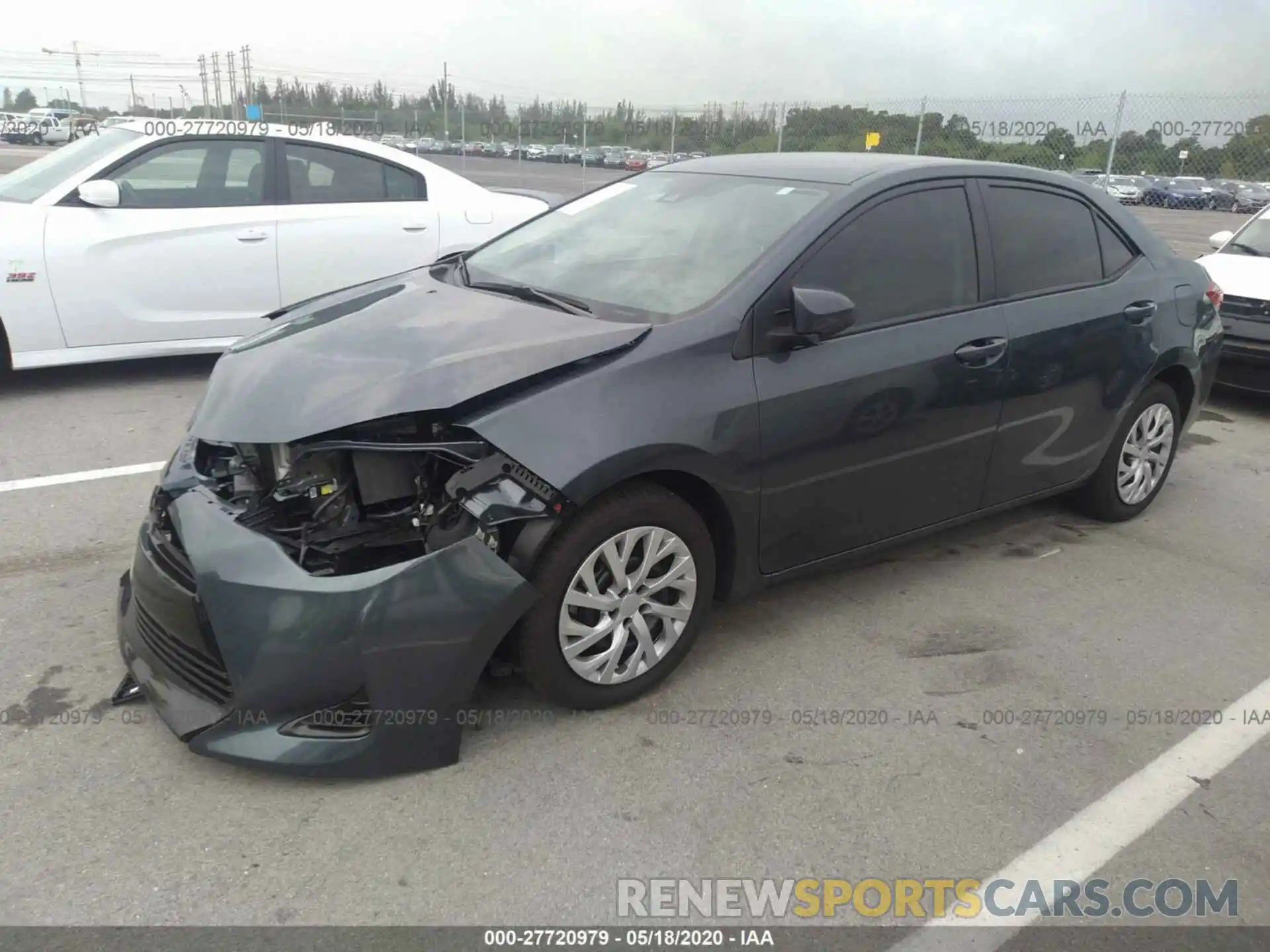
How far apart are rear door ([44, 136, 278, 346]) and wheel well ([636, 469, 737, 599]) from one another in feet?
14.4

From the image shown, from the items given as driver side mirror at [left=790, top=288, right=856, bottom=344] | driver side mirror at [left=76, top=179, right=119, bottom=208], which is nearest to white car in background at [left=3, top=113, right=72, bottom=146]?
driver side mirror at [left=76, top=179, right=119, bottom=208]

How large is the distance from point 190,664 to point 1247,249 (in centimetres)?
830

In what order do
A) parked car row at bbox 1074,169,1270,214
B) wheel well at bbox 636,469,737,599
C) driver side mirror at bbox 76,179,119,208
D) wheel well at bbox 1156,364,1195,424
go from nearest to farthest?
1. wheel well at bbox 636,469,737,599
2. wheel well at bbox 1156,364,1195,424
3. driver side mirror at bbox 76,179,119,208
4. parked car row at bbox 1074,169,1270,214

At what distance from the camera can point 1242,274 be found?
7434 mm

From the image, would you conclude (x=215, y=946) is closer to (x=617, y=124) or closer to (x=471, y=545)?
(x=471, y=545)

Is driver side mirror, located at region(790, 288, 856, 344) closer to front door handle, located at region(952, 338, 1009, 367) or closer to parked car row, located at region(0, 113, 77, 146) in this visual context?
front door handle, located at region(952, 338, 1009, 367)

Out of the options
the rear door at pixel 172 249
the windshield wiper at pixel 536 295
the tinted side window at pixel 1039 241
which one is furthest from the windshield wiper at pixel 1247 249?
the rear door at pixel 172 249

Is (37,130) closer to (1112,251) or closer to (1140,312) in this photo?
(1112,251)

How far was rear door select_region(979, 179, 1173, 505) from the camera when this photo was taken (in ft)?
13.1

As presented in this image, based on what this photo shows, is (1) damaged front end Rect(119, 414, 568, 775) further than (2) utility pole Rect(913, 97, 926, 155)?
No

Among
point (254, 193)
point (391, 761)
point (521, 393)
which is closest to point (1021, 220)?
point (521, 393)

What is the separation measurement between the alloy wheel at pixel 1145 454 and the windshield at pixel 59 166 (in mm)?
5982

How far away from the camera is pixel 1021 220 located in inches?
162

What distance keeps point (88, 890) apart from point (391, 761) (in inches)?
29.4
